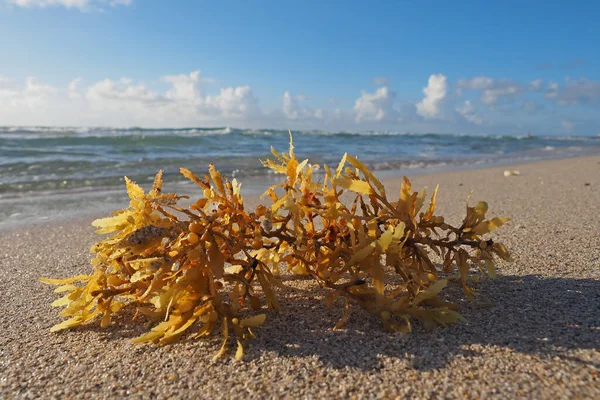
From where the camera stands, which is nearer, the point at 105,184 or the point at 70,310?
the point at 70,310

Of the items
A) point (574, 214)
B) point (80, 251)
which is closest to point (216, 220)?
point (80, 251)

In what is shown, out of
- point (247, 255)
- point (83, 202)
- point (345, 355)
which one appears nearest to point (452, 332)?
point (345, 355)

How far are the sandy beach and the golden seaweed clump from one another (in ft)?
0.18

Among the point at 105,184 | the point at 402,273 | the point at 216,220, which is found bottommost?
the point at 105,184

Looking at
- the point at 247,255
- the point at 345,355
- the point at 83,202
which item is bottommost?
the point at 83,202

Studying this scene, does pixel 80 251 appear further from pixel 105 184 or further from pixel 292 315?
pixel 105 184

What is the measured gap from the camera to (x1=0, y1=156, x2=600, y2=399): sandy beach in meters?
1.08

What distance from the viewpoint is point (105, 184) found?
6.55 meters

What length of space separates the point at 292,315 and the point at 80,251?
5.79 feet

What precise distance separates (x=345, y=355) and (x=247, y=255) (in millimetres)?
400

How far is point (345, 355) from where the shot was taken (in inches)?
48.0

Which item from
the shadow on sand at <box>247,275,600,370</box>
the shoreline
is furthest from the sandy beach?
the shoreline

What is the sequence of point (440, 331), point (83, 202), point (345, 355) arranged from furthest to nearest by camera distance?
point (83, 202) < point (440, 331) < point (345, 355)

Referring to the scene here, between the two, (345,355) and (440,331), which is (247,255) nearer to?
(345,355)
